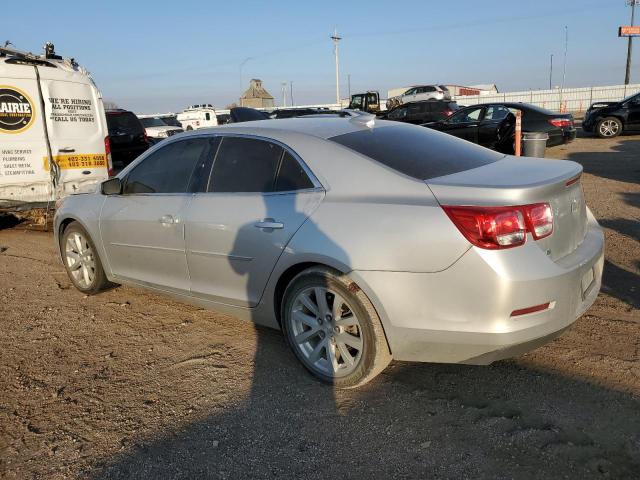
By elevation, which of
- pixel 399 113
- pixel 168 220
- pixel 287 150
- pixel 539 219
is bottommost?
pixel 168 220

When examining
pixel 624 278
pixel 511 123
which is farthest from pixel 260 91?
pixel 624 278

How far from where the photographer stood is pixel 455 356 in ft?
9.51

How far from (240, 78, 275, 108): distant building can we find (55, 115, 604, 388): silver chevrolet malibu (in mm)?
64631

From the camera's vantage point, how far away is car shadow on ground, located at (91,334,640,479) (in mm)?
2568

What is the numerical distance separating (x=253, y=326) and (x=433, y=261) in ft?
6.56

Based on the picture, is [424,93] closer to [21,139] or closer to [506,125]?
[506,125]

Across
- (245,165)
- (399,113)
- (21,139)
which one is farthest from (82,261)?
(399,113)

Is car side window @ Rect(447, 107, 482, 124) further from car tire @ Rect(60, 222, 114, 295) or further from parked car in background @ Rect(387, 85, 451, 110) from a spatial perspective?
parked car in background @ Rect(387, 85, 451, 110)

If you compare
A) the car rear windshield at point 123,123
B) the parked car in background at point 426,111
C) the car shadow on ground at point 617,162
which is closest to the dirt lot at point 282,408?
the car shadow on ground at point 617,162

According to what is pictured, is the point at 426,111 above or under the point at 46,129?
above

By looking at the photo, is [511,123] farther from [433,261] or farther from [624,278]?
[433,261]

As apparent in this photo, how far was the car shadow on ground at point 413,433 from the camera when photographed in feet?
8.43

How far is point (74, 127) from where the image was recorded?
25.9 ft

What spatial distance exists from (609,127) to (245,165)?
1778 centimetres
